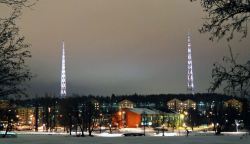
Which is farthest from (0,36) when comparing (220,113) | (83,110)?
(220,113)

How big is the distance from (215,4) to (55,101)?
506 ft

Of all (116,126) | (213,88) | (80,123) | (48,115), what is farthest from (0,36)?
(116,126)

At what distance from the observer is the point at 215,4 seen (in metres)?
12.2

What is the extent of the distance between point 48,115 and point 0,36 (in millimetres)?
143574

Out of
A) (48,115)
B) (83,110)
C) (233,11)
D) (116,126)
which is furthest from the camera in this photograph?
(116,126)

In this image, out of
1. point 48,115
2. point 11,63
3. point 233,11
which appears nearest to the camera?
point 233,11

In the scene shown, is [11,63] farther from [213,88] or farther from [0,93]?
[213,88]

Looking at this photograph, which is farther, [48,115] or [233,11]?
[48,115]

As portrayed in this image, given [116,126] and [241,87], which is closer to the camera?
[241,87]

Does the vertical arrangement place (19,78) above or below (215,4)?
below

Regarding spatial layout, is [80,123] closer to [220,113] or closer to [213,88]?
[220,113]

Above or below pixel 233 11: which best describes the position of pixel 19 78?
below

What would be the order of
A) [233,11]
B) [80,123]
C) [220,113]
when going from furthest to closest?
[220,113] → [80,123] → [233,11]

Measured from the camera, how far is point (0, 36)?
50.9 feet
